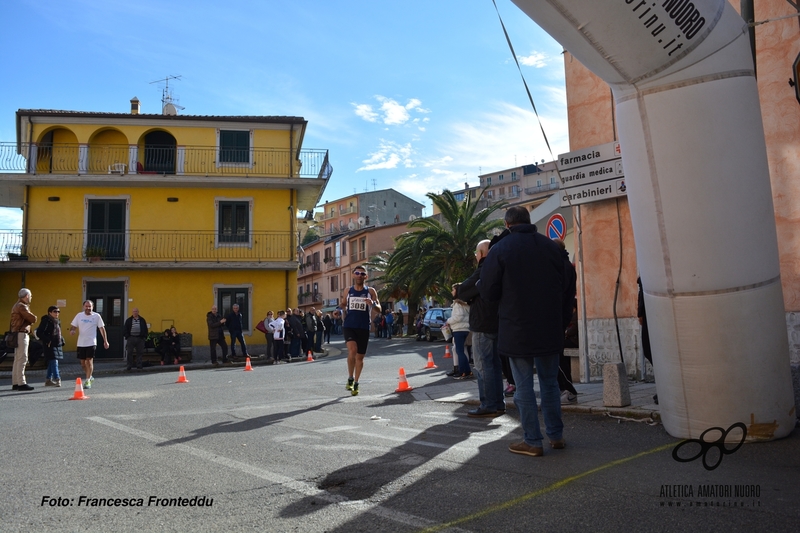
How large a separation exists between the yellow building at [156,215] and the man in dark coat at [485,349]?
2290cm

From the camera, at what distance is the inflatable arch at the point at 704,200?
520cm

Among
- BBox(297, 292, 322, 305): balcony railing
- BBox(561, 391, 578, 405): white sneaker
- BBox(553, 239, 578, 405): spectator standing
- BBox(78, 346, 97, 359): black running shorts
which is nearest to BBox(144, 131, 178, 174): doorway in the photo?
BBox(78, 346, 97, 359): black running shorts

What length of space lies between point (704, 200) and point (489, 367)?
3228mm

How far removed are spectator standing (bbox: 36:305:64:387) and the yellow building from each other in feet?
47.2

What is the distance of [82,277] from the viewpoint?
29125 mm

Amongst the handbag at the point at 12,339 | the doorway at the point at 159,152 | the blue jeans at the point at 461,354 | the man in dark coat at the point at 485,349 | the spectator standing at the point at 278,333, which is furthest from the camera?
the doorway at the point at 159,152

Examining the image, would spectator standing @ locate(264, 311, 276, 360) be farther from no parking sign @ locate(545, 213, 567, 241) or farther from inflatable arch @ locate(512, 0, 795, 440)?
inflatable arch @ locate(512, 0, 795, 440)

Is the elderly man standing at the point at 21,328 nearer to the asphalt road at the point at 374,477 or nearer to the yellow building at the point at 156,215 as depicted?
the asphalt road at the point at 374,477

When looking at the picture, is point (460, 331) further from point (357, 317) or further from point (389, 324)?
point (389, 324)

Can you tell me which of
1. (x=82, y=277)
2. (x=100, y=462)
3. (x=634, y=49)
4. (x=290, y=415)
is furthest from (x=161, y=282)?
(x=634, y=49)

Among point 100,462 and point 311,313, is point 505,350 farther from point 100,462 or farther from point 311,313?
point 311,313

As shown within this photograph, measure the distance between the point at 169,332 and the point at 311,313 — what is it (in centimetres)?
589

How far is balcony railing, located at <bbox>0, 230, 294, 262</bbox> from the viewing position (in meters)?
29.0

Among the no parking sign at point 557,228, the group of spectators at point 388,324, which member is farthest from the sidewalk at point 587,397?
the group of spectators at point 388,324
